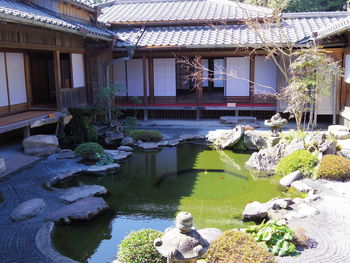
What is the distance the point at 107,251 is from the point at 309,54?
26.1 ft

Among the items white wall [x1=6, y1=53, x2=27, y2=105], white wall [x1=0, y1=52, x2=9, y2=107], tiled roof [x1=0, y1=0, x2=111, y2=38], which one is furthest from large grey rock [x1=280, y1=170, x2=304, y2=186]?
white wall [x1=6, y1=53, x2=27, y2=105]

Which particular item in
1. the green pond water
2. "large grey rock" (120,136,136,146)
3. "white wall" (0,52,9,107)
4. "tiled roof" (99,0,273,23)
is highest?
"tiled roof" (99,0,273,23)

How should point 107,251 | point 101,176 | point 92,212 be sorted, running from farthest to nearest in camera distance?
point 101,176, point 92,212, point 107,251

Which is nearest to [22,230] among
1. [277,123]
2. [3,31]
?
[3,31]

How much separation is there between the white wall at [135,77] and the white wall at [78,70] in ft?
8.46

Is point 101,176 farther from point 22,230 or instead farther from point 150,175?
point 22,230

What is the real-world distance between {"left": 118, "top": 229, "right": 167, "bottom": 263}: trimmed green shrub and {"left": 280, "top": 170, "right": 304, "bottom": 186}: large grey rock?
492 centimetres

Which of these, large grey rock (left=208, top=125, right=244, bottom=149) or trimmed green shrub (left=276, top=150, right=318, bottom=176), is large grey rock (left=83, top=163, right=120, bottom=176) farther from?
trimmed green shrub (left=276, top=150, right=318, bottom=176)

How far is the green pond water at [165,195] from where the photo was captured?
6.85m

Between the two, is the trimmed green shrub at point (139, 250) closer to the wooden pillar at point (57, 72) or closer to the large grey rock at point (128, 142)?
the large grey rock at point (128, 142)

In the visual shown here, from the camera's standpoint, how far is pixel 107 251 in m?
6.41

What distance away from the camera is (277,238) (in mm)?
5961

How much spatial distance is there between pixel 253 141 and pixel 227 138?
0.94 meters

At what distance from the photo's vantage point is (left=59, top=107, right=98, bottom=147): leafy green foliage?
1311 centimetres
